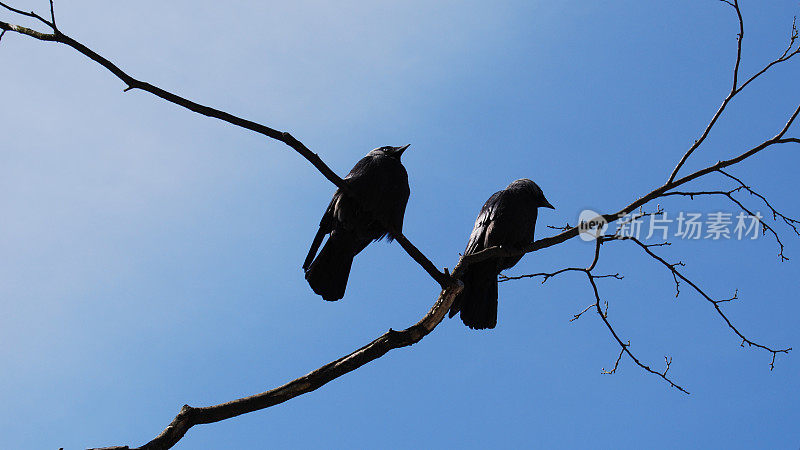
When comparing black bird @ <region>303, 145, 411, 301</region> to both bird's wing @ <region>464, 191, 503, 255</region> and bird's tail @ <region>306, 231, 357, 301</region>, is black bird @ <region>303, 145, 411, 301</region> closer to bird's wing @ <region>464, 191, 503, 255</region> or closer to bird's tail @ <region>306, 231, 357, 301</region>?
bird's tail @ <region>306, 231, 357, 301</region>

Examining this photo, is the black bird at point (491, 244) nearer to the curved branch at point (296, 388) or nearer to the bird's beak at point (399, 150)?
the bird's beak at point (399, 150)

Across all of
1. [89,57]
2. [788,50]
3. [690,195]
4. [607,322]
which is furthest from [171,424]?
[788,50]

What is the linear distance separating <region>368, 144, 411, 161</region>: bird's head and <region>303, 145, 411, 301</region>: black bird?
186 mm

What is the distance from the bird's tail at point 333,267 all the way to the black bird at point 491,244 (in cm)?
88

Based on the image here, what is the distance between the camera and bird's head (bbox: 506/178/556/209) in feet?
17.9

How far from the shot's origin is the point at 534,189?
552cm

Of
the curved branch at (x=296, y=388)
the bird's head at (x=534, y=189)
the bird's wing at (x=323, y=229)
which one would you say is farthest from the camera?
the bird's head at (x=534, y=189)

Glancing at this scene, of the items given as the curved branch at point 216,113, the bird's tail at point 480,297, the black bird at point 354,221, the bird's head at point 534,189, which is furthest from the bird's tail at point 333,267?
the bird's head at point 534,189

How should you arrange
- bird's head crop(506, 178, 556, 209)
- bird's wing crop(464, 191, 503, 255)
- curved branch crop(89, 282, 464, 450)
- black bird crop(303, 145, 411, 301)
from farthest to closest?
bird's head crop(506, 178, 556, 209) → bird's wing crop(464, 191, 503, 255) → black bird crop(303, 145, 411, 301) → curved branch crop(89, 282, 464, 450)

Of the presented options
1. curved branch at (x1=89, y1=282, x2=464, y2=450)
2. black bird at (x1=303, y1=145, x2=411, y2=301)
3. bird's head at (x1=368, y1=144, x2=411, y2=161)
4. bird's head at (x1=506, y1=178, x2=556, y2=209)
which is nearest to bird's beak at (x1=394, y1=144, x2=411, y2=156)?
bird's head at (x1=368, y1=144, x2=411, y2=161)

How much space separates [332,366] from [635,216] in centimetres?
171

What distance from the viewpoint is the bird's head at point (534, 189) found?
215 inches

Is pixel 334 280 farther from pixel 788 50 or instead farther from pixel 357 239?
pixel 788 50

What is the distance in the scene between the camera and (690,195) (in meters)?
3.43
